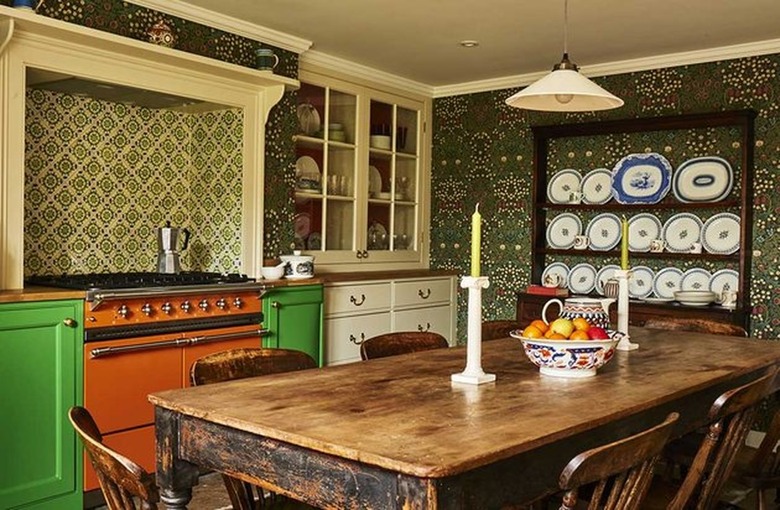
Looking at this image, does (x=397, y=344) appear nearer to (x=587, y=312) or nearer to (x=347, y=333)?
(x=587, y=312)

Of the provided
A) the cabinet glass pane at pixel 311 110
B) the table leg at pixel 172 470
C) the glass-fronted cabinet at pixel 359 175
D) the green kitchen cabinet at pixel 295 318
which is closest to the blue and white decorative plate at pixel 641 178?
the glass-fronted cabinet at pixel 359 175

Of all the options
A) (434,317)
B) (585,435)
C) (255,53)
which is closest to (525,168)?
(434,317)

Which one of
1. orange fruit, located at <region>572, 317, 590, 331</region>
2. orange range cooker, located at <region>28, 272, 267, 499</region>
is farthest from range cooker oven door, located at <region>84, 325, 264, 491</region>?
orange fruit, located at <region>572, 317, 590, 331</region>

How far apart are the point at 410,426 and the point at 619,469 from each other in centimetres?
42

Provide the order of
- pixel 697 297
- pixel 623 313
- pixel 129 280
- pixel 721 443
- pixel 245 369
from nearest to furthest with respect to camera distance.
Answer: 1. pixel 721 443
2. pixel 245 369
3. pixel 623 313
4. pixel 129 280
5. pixel 697 297

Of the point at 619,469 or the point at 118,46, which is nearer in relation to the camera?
the point at 619,469

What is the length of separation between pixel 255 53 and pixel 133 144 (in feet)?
2.66

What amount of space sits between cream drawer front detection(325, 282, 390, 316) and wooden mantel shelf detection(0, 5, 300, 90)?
1251 millimetres

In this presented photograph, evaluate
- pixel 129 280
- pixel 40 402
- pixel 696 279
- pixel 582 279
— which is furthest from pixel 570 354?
pixel 582 279

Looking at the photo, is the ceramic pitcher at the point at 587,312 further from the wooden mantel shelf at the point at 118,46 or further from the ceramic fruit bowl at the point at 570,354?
the wooden mantel shelf at the point at 118,46

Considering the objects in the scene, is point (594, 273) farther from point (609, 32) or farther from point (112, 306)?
point (112, 306)

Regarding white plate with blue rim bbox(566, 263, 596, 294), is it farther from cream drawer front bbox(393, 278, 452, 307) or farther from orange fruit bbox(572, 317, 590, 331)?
orange fruit bbox(572, 317, 590, 331)

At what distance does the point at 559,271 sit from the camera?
5195 mm

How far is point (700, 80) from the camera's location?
4.58 metres
